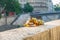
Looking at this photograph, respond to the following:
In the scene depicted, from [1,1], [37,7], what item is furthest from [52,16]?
[37,7]

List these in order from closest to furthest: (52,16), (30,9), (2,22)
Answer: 1. (2,22)
2. (52,16)
3. (30,9)

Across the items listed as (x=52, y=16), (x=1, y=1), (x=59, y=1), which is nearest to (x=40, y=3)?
(x=59, y=1)

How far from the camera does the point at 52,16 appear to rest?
20.2 metres

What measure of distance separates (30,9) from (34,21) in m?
21.4

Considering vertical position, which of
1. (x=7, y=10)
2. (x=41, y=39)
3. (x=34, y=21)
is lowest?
(x=7, y=10)

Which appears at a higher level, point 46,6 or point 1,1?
point 1,1

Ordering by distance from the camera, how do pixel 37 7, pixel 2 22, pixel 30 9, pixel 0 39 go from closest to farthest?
pixel 0 39 < pixel 2 22 < pixel 30 9 < pixel 37 7

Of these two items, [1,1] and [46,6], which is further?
[46,6]

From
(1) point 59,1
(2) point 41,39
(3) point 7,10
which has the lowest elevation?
(1) point 59,1

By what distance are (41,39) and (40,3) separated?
29130 mm

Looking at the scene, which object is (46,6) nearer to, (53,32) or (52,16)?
(52,16)

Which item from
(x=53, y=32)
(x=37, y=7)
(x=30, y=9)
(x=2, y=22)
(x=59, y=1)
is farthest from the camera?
(x=59, y=1)

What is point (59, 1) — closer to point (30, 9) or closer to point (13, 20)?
point (30, 9)

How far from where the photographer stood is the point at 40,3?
30.3 metres
